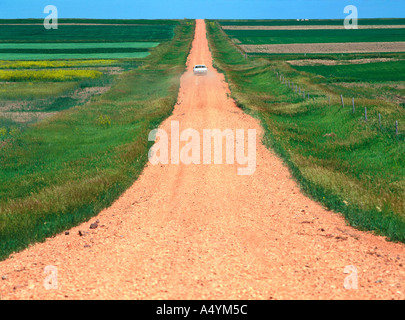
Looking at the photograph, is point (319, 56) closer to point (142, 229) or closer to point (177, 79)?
point (177, 79)

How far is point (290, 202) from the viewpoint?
49.6 ft

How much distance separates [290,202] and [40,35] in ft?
458

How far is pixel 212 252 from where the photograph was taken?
36.4 feet

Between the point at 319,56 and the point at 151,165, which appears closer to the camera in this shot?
the point at 151,165

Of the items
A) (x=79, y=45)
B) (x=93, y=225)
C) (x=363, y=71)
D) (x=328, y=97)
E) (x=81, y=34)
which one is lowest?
(x=93, y=225)

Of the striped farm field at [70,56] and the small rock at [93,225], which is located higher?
the striped farm field at [70,56]

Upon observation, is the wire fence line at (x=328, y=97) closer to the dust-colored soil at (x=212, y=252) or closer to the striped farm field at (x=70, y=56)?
the dust-colored soil at (x=212, y=252)

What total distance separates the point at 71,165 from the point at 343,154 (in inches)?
491

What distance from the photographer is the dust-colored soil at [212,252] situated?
9.22 m

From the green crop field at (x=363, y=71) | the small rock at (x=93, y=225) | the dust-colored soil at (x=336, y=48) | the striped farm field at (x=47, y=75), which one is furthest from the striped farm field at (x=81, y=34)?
the small rock at (x=93, y=225)

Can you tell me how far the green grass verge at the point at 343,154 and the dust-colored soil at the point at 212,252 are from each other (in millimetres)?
655

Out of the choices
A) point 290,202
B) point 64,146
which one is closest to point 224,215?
point 290,202

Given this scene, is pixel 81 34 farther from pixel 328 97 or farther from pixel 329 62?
pixel 328 97

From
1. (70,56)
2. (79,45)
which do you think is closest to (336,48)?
(70,56)
